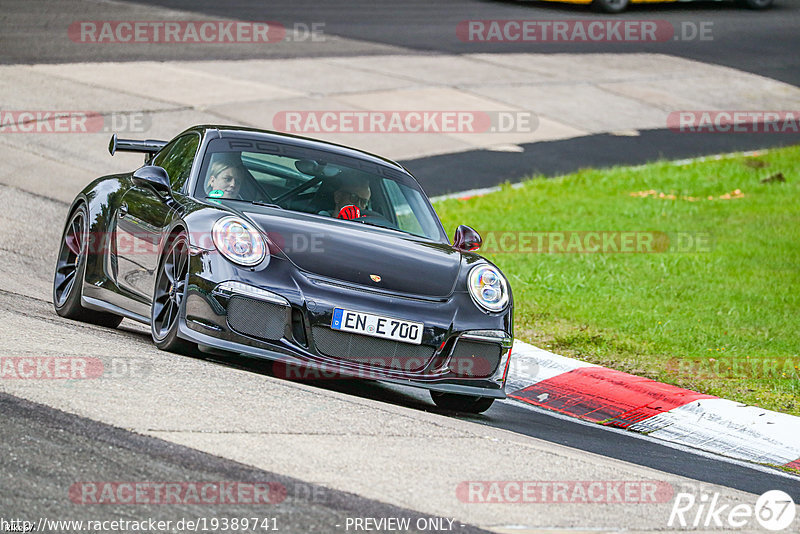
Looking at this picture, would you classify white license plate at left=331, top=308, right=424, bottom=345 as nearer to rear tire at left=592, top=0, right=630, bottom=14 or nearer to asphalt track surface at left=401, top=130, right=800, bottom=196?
asphalt track surface at left=401, top=130, right=800, bottom=196

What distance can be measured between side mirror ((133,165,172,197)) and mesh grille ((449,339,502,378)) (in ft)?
6.44

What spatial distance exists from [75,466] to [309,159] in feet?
11.2

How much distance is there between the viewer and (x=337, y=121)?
55.5 feet

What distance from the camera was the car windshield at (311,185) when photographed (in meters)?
7.05

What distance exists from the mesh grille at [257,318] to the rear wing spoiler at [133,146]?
2.45 meters

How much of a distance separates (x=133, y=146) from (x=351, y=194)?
180 centimetres

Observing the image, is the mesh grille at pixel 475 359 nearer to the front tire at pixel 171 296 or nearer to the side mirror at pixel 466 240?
the side mirror at pixel 466 240

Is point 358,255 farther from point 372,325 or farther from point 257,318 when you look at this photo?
point 257,318

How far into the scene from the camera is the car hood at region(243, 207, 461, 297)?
619 cm

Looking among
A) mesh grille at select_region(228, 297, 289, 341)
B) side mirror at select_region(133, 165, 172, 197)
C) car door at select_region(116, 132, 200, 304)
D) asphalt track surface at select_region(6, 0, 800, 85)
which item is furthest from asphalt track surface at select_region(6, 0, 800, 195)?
mesh grille at select_region(228, 297, 289, 341)

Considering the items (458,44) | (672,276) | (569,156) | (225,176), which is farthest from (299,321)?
(458,44)

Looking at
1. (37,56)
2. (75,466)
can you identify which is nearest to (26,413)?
(75,466)

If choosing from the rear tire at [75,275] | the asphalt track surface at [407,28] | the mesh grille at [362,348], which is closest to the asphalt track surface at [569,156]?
the asphalt track surface at [407,28]

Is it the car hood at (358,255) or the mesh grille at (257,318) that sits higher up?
the car hood at (358,255)
